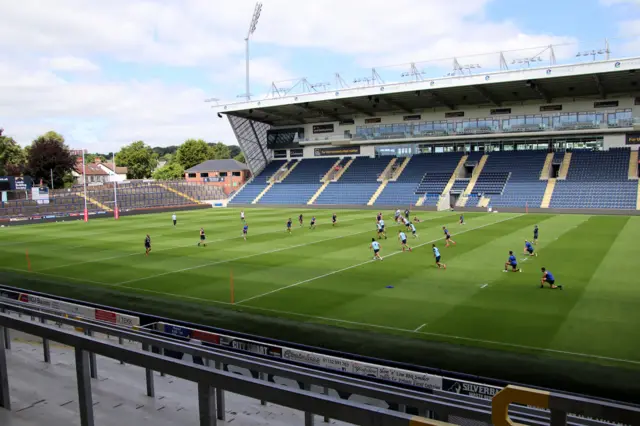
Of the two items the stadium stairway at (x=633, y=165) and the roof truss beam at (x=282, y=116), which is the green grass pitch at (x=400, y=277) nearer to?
the stadium stairway at (x=633, y=165)

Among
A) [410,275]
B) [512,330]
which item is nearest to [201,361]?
[512,330]

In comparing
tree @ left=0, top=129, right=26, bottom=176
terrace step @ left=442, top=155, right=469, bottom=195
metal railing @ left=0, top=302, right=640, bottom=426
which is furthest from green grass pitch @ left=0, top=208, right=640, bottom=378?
tree @ left=0, top=129, right=26, bottom=176

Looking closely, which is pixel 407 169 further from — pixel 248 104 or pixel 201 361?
pixel 201 361

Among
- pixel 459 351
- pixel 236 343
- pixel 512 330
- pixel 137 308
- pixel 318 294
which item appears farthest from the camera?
pixel 318 294

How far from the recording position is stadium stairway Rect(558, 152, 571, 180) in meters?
63.1

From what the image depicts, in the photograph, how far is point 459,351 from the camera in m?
13.9

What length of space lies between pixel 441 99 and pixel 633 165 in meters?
25.7

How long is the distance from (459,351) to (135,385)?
9.72 meters

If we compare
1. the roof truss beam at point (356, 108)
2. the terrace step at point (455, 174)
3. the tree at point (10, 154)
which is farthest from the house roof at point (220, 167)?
the terrace step at point (455, 174)

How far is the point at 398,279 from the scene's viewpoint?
75.3 ft

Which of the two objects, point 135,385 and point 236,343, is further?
point 236,343

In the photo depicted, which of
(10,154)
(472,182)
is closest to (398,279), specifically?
(472,182)

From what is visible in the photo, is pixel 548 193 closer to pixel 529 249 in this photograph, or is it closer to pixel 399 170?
pixel 399 170

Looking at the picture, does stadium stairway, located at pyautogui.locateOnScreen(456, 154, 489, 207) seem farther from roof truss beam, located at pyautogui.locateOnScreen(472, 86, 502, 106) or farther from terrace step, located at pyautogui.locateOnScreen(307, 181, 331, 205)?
terrace step, located at pyautogui.locateOnScreen(307, 181, 331, 205)
